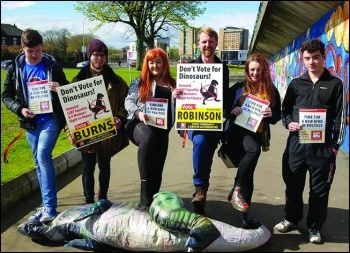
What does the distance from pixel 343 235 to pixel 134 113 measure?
8.09 feet

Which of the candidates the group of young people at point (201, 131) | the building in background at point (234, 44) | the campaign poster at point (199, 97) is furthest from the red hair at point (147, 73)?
the building in background at point (234, 44)

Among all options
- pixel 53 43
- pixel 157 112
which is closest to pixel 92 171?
pixel 157 112

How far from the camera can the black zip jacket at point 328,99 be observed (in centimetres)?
358

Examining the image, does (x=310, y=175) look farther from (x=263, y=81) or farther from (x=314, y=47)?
(x=314, y=47)

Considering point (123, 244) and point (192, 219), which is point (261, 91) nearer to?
point (192, 219)

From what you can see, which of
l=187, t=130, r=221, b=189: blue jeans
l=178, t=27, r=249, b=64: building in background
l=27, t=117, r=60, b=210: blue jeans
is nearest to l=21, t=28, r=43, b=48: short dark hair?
l=27, t=117, r=60, b=210: blue jeans

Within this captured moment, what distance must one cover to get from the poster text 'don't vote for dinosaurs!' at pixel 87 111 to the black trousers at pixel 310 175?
1848 millimetres

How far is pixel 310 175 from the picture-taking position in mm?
3822

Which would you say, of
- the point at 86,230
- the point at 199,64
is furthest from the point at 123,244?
the point at 199,64

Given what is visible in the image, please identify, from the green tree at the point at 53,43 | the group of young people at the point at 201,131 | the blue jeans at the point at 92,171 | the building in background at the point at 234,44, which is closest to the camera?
the group of young people at the point at 201,131

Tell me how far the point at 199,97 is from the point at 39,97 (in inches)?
64.5

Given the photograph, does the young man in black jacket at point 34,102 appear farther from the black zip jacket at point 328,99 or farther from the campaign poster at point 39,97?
the black zip jacket at point 328,99

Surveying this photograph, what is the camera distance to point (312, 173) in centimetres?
379

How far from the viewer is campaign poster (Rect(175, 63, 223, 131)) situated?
156 inches
